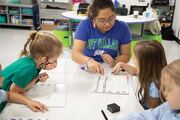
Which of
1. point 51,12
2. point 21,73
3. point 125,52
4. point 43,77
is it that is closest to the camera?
point 21,73

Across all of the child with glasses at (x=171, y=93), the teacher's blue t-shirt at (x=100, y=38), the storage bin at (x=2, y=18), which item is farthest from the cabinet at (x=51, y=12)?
the child with glasses at (x=171, y=93)

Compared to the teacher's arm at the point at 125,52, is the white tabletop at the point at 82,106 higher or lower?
lower

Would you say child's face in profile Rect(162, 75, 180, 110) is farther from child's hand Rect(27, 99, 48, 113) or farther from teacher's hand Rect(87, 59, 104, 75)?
teacher's hand Rect(87, 59, 104, 75)

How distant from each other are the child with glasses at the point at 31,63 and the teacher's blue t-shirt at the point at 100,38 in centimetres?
44

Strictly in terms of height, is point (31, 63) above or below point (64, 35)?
above

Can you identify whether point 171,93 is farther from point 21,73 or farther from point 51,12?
point 51,12

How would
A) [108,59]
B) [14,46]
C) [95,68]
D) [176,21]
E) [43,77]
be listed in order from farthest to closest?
[176,21], [14,46], [108,59], [95,68], [43,77]

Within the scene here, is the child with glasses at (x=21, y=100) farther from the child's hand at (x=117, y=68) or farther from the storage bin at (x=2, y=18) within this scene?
the storage bin at (x=2, y=18)

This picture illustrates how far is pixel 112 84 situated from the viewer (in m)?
1.49

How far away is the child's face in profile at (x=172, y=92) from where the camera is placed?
0.95 metres

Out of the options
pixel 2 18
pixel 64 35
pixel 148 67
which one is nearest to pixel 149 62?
pixel 148 67

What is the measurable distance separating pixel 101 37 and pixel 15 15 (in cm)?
393

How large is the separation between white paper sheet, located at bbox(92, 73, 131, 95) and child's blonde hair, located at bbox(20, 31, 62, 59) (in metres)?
0.30

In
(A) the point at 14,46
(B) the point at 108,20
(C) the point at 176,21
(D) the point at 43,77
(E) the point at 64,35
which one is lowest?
(A) the point at 14,46
